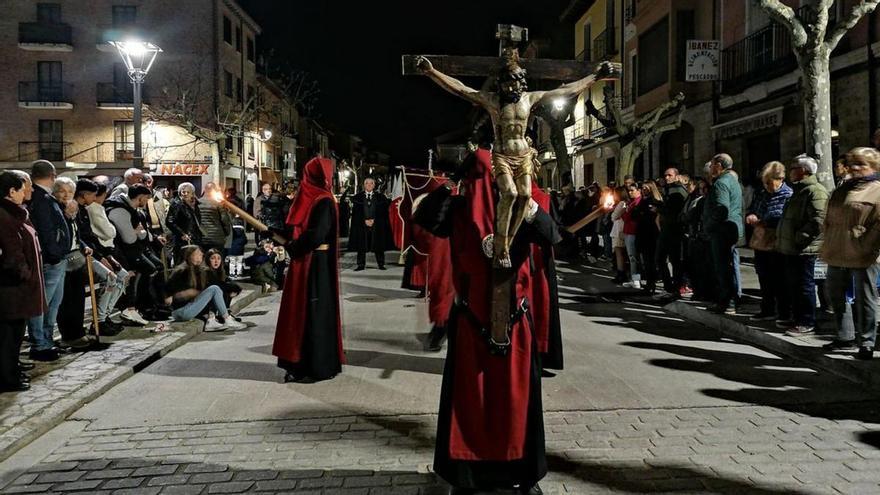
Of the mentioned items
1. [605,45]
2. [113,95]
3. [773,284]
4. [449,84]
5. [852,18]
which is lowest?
[773,284]

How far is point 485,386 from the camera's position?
12.0ft

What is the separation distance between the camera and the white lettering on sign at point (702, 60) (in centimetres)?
2081

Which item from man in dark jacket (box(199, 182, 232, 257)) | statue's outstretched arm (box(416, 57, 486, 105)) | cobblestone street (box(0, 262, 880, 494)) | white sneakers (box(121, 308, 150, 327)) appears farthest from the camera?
man in dark jacket (box(199, 182, 232, 257))

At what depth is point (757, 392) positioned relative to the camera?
5855 millimetres

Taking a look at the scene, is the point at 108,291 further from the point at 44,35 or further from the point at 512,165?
the point at 44,35

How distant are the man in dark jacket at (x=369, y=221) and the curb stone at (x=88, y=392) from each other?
8.27 m

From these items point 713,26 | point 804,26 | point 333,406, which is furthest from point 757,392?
point 713,26

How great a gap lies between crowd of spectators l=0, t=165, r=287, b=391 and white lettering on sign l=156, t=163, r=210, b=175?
29.9 meters

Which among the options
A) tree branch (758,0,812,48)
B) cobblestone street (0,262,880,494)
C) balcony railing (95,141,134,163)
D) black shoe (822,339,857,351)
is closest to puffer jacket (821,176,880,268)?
black shoe (822,339,857,351)

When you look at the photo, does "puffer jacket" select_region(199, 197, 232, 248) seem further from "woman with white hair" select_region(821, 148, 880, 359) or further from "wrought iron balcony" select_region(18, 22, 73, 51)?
"wrought iron balcony" select_region(18, 22, 73, 51)

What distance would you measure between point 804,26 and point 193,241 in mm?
9872

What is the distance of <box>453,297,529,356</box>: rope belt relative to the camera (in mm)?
3611

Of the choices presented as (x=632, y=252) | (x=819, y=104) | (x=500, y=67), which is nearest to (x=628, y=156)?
(x=632, y=252)

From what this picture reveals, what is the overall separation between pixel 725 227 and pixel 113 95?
132 ft
